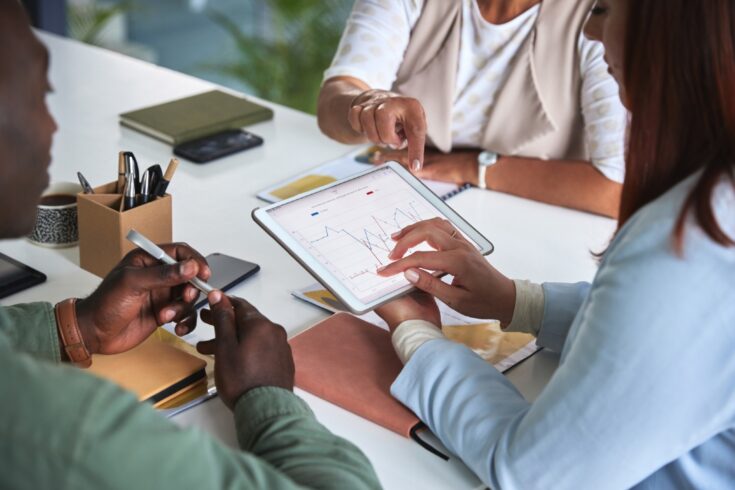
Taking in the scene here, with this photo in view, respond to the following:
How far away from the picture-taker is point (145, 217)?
1363mm

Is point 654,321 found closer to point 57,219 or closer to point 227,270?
point 227,270

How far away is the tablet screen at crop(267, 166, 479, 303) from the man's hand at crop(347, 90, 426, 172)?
185mm

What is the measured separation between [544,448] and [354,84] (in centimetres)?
113

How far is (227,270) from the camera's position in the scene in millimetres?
1415

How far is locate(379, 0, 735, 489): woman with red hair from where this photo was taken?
33.7 inches

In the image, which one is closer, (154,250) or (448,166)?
(154,250)

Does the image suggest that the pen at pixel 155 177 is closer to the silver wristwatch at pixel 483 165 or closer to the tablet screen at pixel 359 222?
the tablet screen at pixel 359 222

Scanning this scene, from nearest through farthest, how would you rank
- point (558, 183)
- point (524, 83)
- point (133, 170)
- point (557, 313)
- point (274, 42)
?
point (557, 313)
point (133, 170)
point (558, 183)
point (524, 83)
point (274, 42)

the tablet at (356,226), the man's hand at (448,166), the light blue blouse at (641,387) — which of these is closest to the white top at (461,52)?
the man's hand at (448,166)

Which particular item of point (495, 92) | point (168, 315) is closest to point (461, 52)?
point (495, 92)

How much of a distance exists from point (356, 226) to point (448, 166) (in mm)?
598

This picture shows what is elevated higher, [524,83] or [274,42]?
[524,83]

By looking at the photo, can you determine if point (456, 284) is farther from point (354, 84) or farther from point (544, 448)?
point (354, 84)

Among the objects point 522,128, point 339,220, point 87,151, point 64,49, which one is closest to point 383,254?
point 339,220
